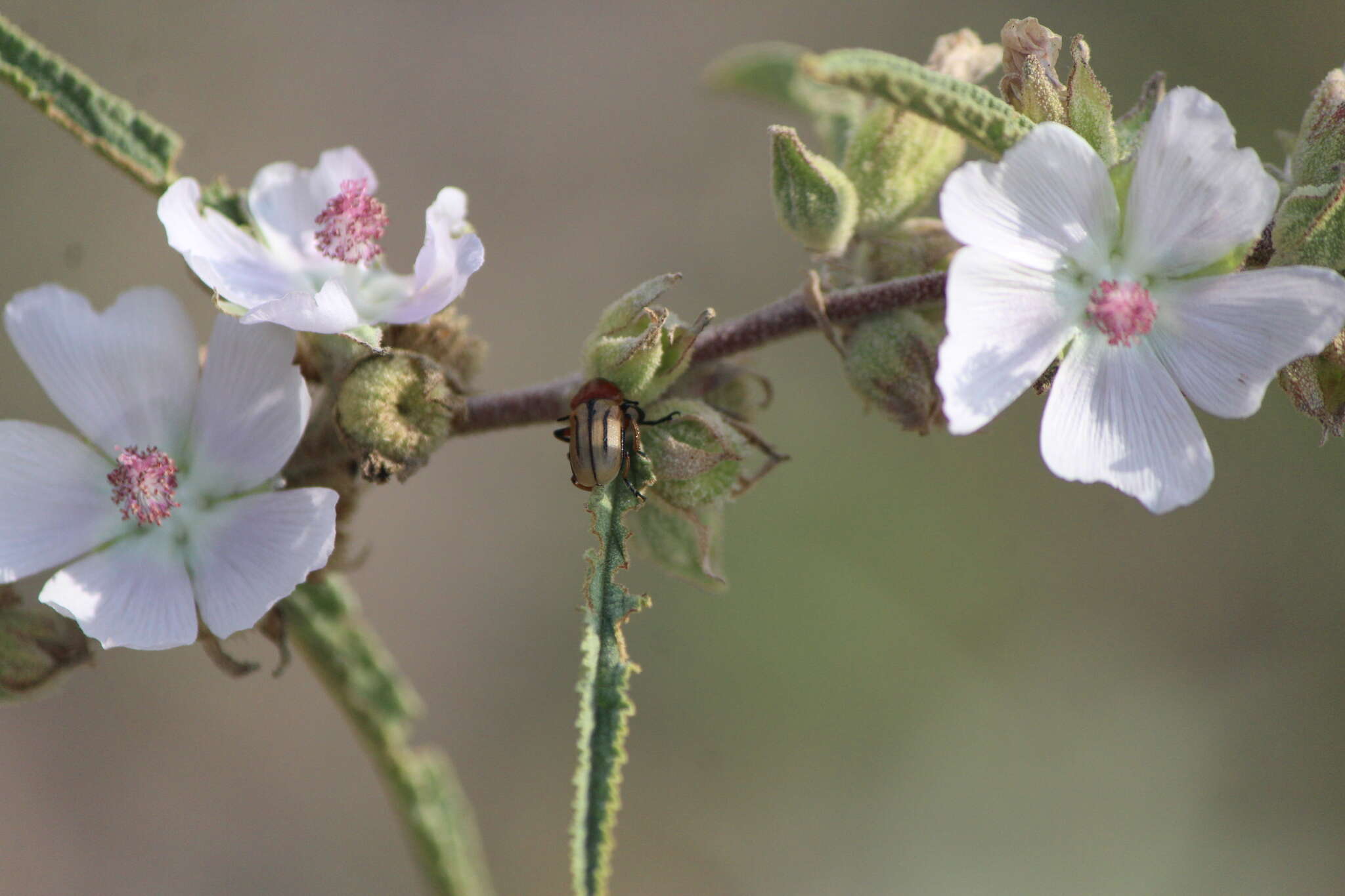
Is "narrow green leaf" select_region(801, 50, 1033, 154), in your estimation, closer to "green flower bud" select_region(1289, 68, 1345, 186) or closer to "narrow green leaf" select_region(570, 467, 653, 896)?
"green flower bud" select_region(1289, 68, 1345, 186)

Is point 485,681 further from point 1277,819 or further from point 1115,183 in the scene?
point 1115,183

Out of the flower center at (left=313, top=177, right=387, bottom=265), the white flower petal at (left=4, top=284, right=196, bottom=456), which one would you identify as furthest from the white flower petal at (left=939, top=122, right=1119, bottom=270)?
the white flower petal at (left=4, top=284, right=196, bottom=456)

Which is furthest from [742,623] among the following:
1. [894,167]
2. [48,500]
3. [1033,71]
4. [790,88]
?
[1033,71]

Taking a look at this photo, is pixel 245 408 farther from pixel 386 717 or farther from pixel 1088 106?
pixel 1088 106

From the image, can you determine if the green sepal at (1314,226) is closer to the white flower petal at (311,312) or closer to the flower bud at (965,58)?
the flower bud at (965,58)

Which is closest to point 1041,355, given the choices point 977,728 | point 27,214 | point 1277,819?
point 977,728

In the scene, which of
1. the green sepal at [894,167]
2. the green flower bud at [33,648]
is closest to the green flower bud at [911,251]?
the green sepal at [894,167]
